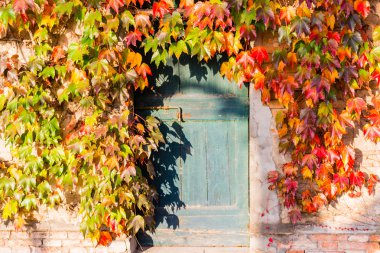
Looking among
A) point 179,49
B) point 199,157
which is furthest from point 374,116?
point 179,49

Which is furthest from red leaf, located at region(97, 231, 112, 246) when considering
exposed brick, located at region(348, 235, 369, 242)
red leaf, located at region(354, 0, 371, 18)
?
red leaf, located at region(354, 0, 371, 18)

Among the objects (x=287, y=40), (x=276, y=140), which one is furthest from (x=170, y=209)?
(x=287, y=40)

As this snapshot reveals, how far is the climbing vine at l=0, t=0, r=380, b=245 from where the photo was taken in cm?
367

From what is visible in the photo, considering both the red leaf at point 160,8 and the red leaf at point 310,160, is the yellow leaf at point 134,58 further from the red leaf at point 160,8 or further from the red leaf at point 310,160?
the red leaf at point 310,160

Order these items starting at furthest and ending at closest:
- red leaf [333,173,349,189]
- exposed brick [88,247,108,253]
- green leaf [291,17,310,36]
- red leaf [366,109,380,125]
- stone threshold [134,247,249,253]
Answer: stone threshold [134,247,249,253], exposed brick [88,247,108,253], red leaf [333,173,349,189], red leaf [366,109,380,125], green leaf [291,17,310,36]

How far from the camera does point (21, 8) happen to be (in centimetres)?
360

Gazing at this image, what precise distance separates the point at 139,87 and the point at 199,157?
2.79ft

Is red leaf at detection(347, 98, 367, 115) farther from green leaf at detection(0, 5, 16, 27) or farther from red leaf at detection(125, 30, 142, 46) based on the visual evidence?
green leaf at detection(0, 5, 16, 27)

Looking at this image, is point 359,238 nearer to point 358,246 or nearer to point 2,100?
point 358,246

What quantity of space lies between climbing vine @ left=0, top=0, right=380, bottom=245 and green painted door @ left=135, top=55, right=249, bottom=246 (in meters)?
0.21

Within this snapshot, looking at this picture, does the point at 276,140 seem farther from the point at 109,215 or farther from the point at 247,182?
the point at 109,215

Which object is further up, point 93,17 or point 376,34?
point 93,17

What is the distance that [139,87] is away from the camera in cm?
412

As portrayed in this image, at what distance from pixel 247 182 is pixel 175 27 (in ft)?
5.12
